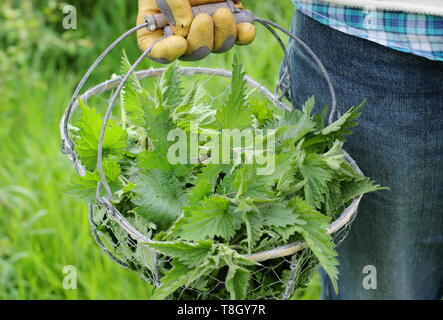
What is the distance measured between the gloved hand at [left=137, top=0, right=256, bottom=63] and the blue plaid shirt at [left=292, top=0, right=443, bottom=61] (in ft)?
0.53

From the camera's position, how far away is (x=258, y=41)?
2023mm

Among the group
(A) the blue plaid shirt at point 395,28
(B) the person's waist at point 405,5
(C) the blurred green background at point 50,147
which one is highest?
(B) the person's waist at point 405,5

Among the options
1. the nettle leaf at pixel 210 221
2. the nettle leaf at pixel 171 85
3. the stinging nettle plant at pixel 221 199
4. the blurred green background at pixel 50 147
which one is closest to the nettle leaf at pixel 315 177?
the stinging nettle plant at pixel 221 199

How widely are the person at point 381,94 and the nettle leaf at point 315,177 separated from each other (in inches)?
7.1

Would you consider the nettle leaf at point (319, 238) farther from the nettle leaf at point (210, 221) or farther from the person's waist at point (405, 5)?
the person's waist at point (405, 5)

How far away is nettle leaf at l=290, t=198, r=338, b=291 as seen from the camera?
0.66 metres

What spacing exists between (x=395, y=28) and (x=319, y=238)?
32 cm

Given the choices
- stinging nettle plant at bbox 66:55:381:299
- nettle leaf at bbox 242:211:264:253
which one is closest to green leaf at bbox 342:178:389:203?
stinging nettle plant at bbox 66:55:381:299

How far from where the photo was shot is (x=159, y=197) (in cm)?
72

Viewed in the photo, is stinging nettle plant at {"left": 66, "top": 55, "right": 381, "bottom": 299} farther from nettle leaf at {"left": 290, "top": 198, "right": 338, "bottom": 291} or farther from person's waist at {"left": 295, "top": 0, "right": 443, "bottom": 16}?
person's waist at {"left": 295, "top": 0, "right": 443, "bottom": 16}

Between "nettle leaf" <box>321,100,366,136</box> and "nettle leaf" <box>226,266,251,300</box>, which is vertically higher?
"nettle leaf" <box>321,100,366,136</box>

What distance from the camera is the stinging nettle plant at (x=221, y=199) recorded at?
0.67 meters

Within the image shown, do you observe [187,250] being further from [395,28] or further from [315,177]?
[395,28]

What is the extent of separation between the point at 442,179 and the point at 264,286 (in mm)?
386
